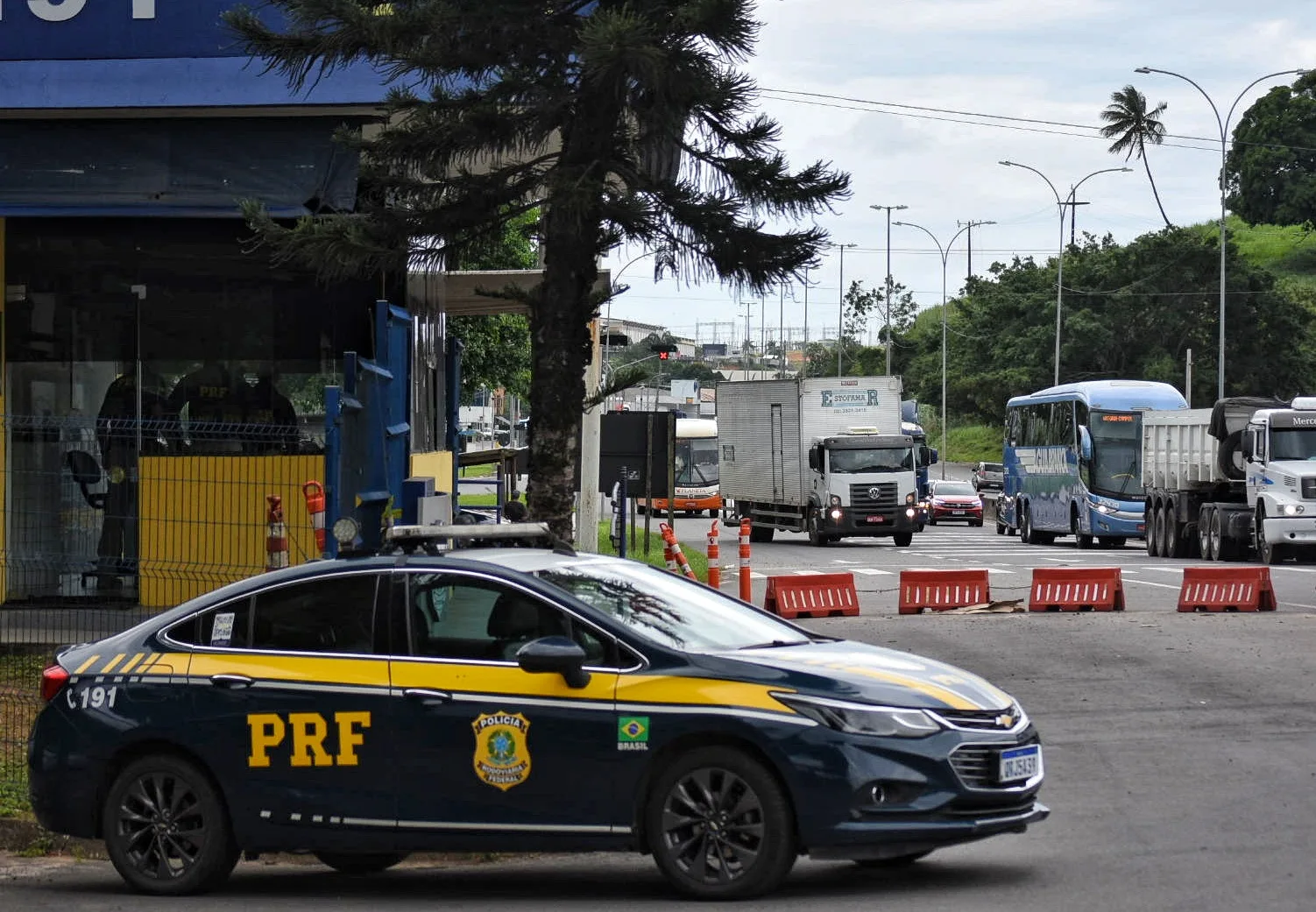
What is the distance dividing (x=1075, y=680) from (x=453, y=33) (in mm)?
6970

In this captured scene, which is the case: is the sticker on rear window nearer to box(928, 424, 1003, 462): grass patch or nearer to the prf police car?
the prf police car

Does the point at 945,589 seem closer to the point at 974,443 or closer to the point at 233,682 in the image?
the point at 233,682

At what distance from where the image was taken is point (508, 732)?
24.7ft

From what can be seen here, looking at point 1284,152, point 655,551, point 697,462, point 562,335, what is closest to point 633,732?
point 562,335

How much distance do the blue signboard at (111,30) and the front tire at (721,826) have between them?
35.8 ft

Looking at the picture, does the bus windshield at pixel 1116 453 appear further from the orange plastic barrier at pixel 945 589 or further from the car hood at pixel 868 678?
the car hood at pixel 868 678

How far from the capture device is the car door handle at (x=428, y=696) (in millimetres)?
7617

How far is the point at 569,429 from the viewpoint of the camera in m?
13.7

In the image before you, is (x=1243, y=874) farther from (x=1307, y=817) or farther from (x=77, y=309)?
(x=77, y=309)

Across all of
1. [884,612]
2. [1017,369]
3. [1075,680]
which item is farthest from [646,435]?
[1017,369]

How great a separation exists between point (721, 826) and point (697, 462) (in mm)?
58313

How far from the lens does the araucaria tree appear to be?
1342cm

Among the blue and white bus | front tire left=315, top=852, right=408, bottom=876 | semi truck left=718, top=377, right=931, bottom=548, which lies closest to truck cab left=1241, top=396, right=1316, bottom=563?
the blue and white bus

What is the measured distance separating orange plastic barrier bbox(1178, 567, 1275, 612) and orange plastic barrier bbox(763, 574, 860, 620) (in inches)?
153
